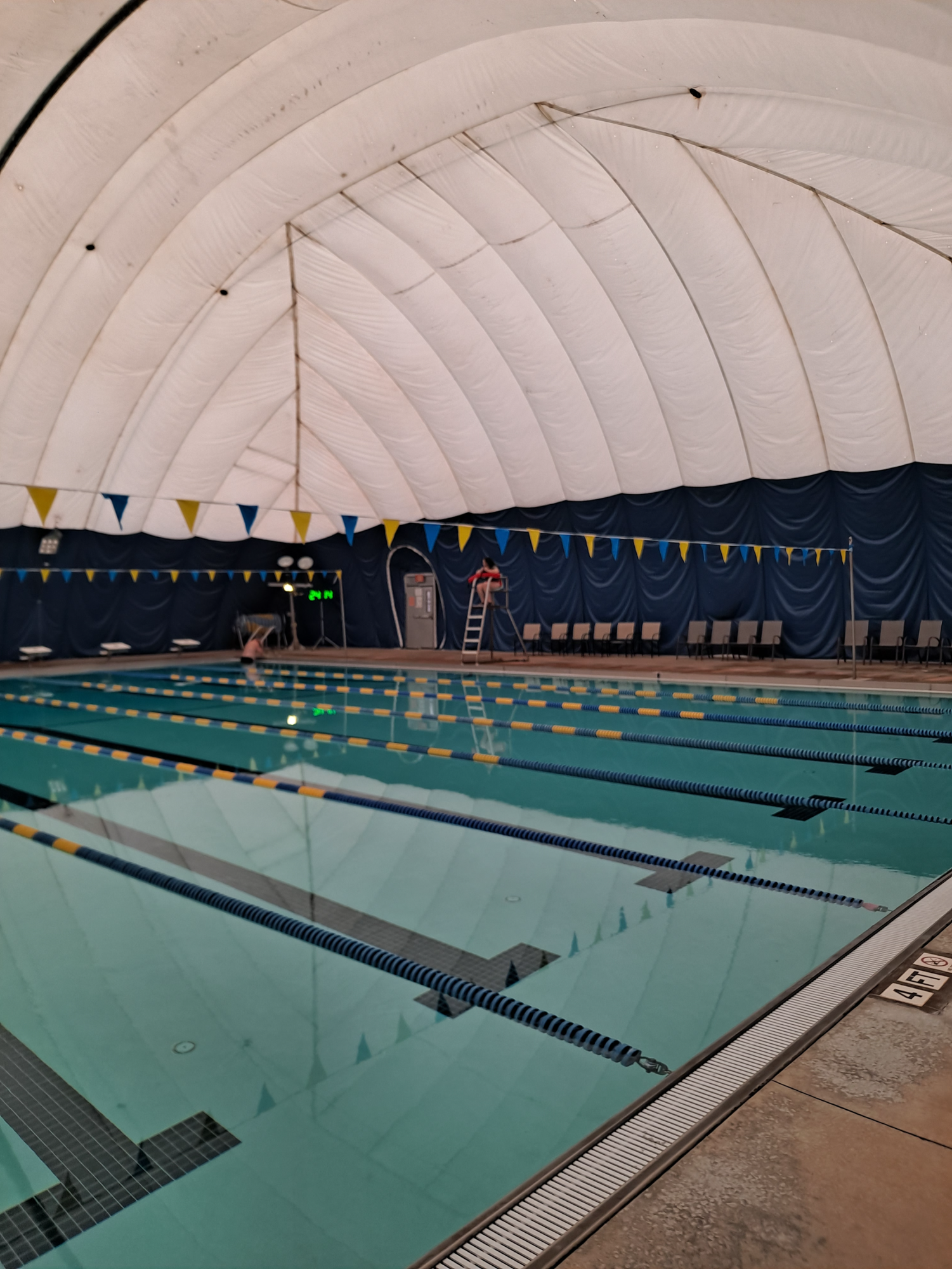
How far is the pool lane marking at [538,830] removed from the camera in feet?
14.9

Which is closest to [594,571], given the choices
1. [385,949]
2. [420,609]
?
[420,609]

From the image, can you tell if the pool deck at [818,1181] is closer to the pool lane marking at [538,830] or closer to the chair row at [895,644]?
the pool lane marking at [538,830]

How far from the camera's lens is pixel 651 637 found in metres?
18.0

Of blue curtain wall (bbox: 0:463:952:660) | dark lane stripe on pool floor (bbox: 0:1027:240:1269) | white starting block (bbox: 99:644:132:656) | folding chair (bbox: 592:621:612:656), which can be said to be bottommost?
dark lane stripe on pool floor (bbox: 0:1027:240:1269)

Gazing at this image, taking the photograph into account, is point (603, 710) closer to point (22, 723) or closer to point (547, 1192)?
point (22, 723)

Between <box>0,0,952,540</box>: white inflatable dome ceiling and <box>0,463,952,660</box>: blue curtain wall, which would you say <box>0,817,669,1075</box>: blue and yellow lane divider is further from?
<box>0,463,952,660</box>: blue curtain wall

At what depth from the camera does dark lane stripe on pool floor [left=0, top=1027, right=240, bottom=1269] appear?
2246mm

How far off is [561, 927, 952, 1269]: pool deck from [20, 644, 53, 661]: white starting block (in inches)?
838

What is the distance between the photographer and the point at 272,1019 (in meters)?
3.31

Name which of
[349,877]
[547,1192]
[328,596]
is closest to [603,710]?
[349,877]

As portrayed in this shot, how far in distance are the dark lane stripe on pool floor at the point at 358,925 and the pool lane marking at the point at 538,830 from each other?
1.34 metres

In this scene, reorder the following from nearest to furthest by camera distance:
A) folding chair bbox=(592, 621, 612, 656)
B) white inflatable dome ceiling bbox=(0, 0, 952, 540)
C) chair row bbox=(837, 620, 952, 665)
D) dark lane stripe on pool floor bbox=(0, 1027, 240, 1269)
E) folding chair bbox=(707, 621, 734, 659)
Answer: dark lane stripe on pool floor bbox=(0, 1027, 240, 1269) → white inflatable dome ceiling bbox=(0, 0, 952, 540) → chair row bbox=(837, 620, 952, 665) → folding chair bbox=(707, 621, 734, 659) → folding chair bbox=(592, 621, 612, 656)

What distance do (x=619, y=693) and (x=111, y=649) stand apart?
47.3ft

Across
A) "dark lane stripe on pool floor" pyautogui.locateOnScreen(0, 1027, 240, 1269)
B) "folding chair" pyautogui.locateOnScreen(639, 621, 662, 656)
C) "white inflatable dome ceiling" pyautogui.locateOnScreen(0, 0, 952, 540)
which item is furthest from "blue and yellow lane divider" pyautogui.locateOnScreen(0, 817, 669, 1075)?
"folding chair" pyautogui.locateOnScreen(639, 621, 662, 656)
